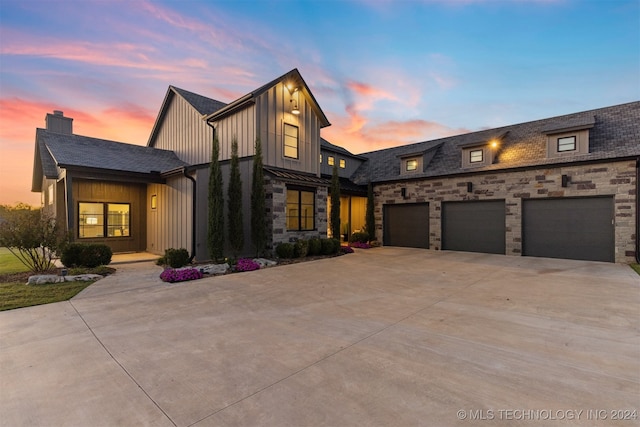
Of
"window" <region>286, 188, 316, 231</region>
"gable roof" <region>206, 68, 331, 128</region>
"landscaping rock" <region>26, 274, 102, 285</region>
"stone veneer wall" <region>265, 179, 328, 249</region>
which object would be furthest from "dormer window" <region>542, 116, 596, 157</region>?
"landscaping rock" <region>26, 274, 102, 285</region>

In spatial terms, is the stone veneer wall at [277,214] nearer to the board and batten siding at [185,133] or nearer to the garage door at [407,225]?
the board and batten siding at [185,133]

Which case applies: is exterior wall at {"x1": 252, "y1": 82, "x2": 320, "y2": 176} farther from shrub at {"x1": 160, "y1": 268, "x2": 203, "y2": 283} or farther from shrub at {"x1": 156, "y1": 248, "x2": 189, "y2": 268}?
shrub at {"x1": 160, "y1": 268, "x2": 203, "y2": 283}

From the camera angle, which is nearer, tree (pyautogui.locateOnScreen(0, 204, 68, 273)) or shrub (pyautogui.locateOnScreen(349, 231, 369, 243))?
tree (pyautogui.locateOnScreen(0, 204, 68, 273))

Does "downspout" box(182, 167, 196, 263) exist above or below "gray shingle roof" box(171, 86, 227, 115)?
below

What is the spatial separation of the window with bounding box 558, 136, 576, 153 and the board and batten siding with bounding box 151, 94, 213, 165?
15119mm

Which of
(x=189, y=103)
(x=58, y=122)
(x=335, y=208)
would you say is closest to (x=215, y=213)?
(x=335, y=208)

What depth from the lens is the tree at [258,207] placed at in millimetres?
10102

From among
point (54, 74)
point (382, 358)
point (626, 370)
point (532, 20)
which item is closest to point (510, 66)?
point (532, 20)

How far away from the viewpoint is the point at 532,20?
32.1 feet

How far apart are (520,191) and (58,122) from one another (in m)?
21.9

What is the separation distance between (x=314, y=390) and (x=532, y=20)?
13.5 meters

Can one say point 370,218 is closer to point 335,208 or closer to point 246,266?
point 335,208

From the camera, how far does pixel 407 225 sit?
15422 millimetres

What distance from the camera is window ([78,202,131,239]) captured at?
11.1m
